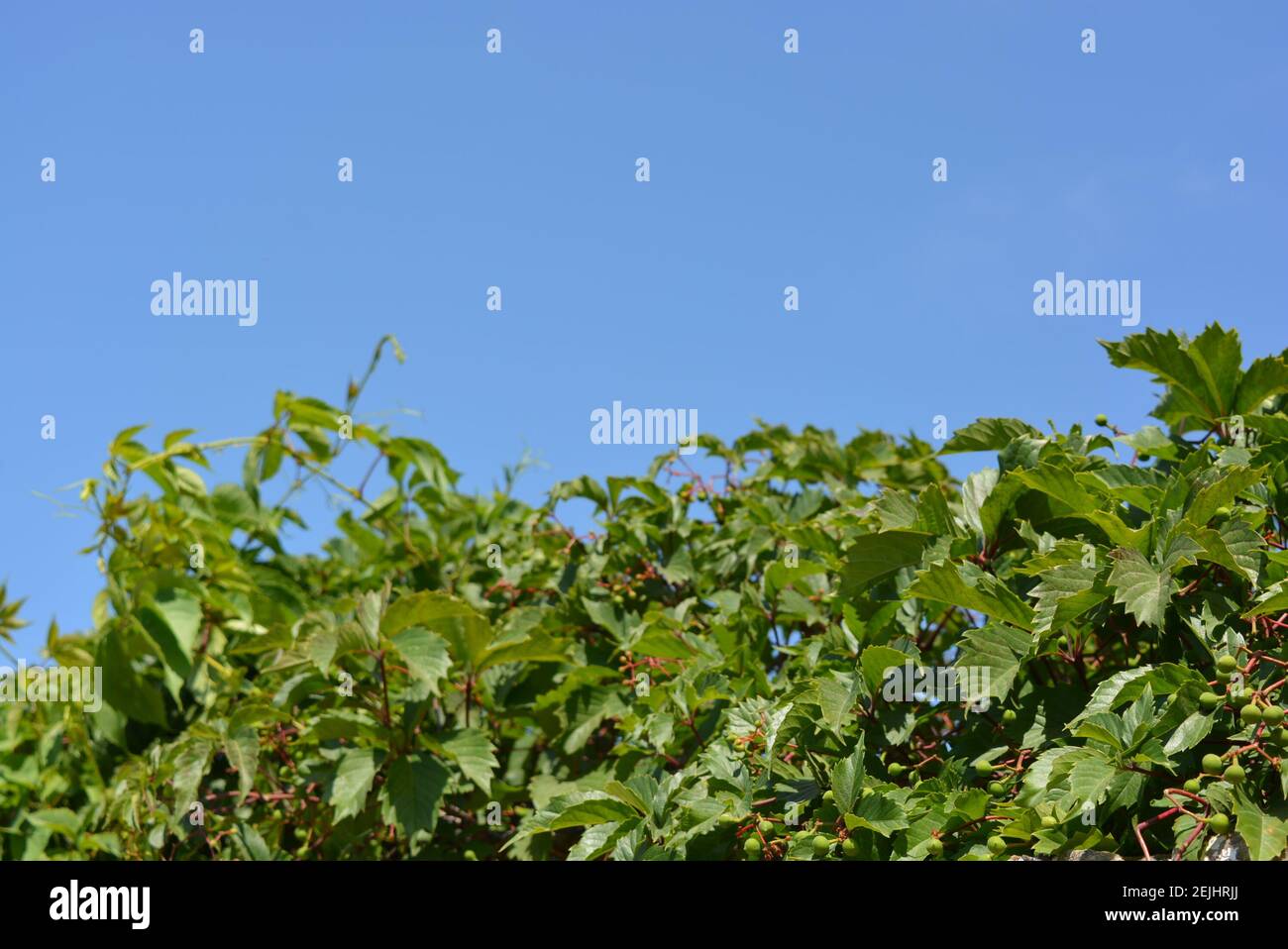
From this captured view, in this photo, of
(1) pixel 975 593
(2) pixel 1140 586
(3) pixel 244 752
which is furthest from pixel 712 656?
(3) pixel 244 752

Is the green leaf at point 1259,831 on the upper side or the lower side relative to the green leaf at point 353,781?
upper

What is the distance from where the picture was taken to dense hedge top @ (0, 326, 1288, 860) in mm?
2016

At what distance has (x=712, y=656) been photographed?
3.07m

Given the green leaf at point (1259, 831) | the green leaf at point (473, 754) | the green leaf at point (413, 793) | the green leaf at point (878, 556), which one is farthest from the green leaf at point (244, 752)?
the green leaf at point (1259, 831)

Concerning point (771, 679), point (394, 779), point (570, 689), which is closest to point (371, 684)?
point (394, 779)

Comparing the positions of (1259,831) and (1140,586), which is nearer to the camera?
(1259,831)

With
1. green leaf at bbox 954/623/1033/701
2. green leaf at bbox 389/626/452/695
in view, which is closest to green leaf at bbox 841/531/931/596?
green leaf at bbox 954/623/1033/701

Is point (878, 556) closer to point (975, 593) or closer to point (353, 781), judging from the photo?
point (975, 593)

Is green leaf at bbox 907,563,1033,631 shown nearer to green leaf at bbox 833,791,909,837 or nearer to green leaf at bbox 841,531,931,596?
green leaf at bbox 841,531,931,596

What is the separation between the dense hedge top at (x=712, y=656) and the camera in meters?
2.02

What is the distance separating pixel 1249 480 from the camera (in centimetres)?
212

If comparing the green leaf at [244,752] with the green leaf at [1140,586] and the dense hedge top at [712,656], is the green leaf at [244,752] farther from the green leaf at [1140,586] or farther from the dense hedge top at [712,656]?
the green leaf at [1140,586]

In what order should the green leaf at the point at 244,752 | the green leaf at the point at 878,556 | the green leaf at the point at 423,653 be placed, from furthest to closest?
the green leaf at the point at 244,752 → the green leaf at the point at 423,653 → the green leaf at the point at 878,556
